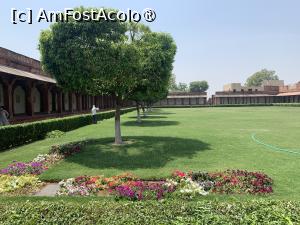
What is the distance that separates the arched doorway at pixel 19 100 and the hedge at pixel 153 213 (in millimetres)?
21796

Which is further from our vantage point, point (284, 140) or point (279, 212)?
point (284, 140)

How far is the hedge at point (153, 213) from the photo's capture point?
3662mm

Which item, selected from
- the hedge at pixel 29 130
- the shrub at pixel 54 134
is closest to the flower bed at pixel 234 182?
the hedge at pixel 29 130

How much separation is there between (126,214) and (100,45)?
7.98m

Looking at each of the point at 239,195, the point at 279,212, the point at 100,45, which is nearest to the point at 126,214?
the point at 279,212

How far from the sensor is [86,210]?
13.3 feet

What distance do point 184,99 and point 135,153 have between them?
81625 mm

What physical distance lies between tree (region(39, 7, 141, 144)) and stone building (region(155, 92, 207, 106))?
78532 mm

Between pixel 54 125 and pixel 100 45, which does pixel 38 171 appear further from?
pixel 54 125

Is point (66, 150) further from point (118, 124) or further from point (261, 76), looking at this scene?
point (261, 76)

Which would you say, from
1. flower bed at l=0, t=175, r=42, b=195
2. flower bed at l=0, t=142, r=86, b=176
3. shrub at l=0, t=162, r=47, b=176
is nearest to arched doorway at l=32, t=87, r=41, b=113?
flower bed at l=0, t=142, r=86, b=176

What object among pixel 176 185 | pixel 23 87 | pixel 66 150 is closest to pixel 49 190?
pixel 176 185

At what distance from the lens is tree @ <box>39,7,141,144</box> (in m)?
10.7

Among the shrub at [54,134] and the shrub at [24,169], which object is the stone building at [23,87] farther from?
the shrub at [24,169]
